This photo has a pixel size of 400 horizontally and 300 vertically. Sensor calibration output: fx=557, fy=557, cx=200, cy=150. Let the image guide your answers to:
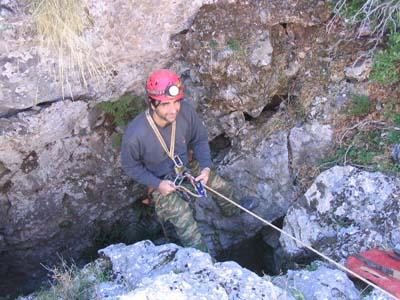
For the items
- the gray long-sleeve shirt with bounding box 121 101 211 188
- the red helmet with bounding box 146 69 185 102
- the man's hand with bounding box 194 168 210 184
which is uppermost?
the red helmet with bounding box 146 69 185 102

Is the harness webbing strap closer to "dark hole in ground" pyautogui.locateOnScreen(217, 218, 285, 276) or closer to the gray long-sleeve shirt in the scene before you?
the gray long-sleeve shirt

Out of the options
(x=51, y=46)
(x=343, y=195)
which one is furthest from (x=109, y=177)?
(x=343, y=195)

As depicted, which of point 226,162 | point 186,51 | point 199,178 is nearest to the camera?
point 199,178

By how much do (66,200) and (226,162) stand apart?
2.00 metres

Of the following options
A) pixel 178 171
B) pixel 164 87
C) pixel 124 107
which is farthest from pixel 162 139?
pixel 124 107

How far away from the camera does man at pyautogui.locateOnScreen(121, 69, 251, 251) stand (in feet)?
17.1

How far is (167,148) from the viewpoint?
5.64 m

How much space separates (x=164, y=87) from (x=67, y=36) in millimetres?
1091

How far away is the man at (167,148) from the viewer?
5.20 m

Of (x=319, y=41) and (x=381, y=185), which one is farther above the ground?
(x=319, y=41)

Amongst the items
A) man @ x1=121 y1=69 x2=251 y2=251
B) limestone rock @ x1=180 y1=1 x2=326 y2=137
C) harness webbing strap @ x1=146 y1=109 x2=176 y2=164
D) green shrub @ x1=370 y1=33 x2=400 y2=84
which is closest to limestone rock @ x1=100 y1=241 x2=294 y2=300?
man @ x1=121 y1=69 x2=251 y2=251

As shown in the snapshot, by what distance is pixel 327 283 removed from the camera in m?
4.32

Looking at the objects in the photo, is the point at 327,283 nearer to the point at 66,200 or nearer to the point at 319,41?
the point at 319,41

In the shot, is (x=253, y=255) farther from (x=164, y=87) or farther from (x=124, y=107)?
(x=164, y=87)
